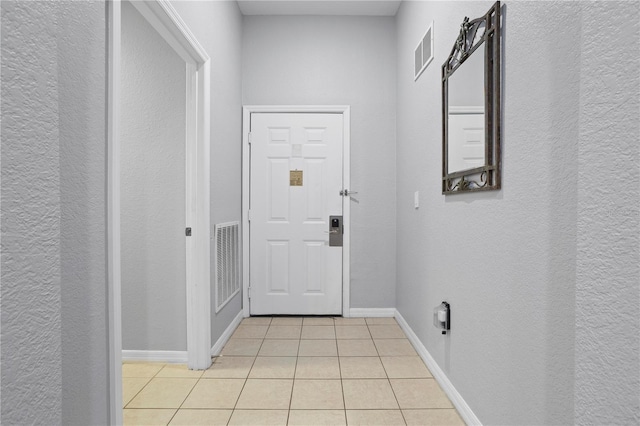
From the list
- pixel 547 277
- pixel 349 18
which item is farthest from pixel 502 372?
pixel 349 18

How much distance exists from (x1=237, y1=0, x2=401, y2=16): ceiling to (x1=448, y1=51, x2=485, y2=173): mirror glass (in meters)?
1.76

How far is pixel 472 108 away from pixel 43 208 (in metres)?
1.66

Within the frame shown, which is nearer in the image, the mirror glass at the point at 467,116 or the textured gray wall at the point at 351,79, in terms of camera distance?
the mirror glass at the point at 467,116

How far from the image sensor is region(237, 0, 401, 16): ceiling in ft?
10.8

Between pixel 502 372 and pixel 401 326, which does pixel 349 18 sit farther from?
pixel 502 372

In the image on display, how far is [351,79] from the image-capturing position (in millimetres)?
3520

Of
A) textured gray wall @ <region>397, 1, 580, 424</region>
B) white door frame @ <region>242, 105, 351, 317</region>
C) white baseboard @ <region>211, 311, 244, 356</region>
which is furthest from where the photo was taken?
white door frame @ <region>242, 105, 351, 317</region>

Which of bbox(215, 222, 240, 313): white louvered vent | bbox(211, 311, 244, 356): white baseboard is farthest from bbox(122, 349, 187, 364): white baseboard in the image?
bbox(215, 222, 240, 313): white louvered vent

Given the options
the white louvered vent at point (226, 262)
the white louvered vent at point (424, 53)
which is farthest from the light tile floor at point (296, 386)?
the white louvered vent at point (424, 53)

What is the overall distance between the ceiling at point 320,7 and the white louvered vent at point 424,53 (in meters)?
0.88

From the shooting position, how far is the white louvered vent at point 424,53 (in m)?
2.43

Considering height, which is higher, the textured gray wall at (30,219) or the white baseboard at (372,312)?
the textured gray wall at (30,219)

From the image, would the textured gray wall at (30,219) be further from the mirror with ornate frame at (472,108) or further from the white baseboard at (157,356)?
the white baseboard at (157,356)

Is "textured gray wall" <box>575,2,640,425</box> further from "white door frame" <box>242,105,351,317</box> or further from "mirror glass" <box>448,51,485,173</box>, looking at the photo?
"white door frame" <box>242,105,351,317</box>
